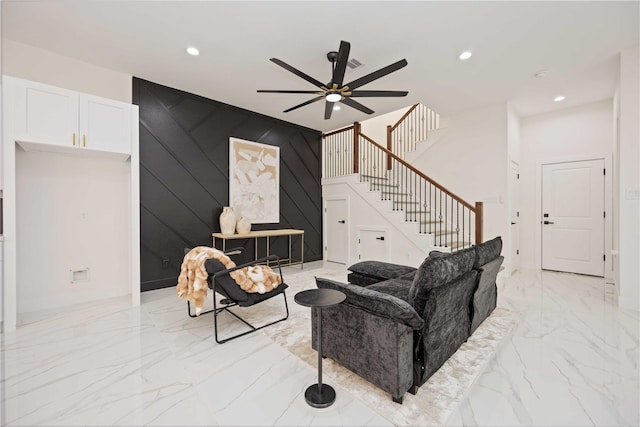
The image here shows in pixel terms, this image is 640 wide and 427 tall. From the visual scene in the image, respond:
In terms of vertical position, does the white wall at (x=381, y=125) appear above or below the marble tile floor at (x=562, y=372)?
above

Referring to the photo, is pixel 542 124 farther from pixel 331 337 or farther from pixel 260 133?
pixel 331 337

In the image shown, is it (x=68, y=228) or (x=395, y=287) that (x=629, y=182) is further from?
(x=68, y=228)

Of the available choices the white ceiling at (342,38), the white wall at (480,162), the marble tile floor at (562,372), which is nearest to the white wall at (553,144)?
the white ceiling at (342,38)

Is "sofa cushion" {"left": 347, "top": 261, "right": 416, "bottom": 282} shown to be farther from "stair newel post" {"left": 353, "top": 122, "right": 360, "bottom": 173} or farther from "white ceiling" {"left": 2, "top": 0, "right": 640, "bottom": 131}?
"stair newel post" {"left": 353, "top": 122, "right": 360, "bottom": 173}

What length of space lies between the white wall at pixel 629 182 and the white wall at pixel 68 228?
20.9ft

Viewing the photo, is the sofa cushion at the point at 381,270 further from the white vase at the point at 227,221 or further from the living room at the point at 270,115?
the white vase at the point at 227,221

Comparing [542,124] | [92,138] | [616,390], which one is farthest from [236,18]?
[542,124]

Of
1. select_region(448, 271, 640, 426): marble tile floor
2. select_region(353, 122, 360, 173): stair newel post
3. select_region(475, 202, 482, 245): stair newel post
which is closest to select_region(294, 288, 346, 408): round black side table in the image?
select_region(448, 271, 640, 426): marble tile floor

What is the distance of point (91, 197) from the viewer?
11.8ft

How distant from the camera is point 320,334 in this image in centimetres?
171

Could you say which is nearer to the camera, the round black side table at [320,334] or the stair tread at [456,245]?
the round black side table at [320,334]

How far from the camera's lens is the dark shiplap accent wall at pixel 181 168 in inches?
160

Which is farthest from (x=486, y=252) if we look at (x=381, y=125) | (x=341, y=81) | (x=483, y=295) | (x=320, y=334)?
(x=381, y=125)

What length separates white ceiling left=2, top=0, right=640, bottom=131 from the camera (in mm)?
2582
